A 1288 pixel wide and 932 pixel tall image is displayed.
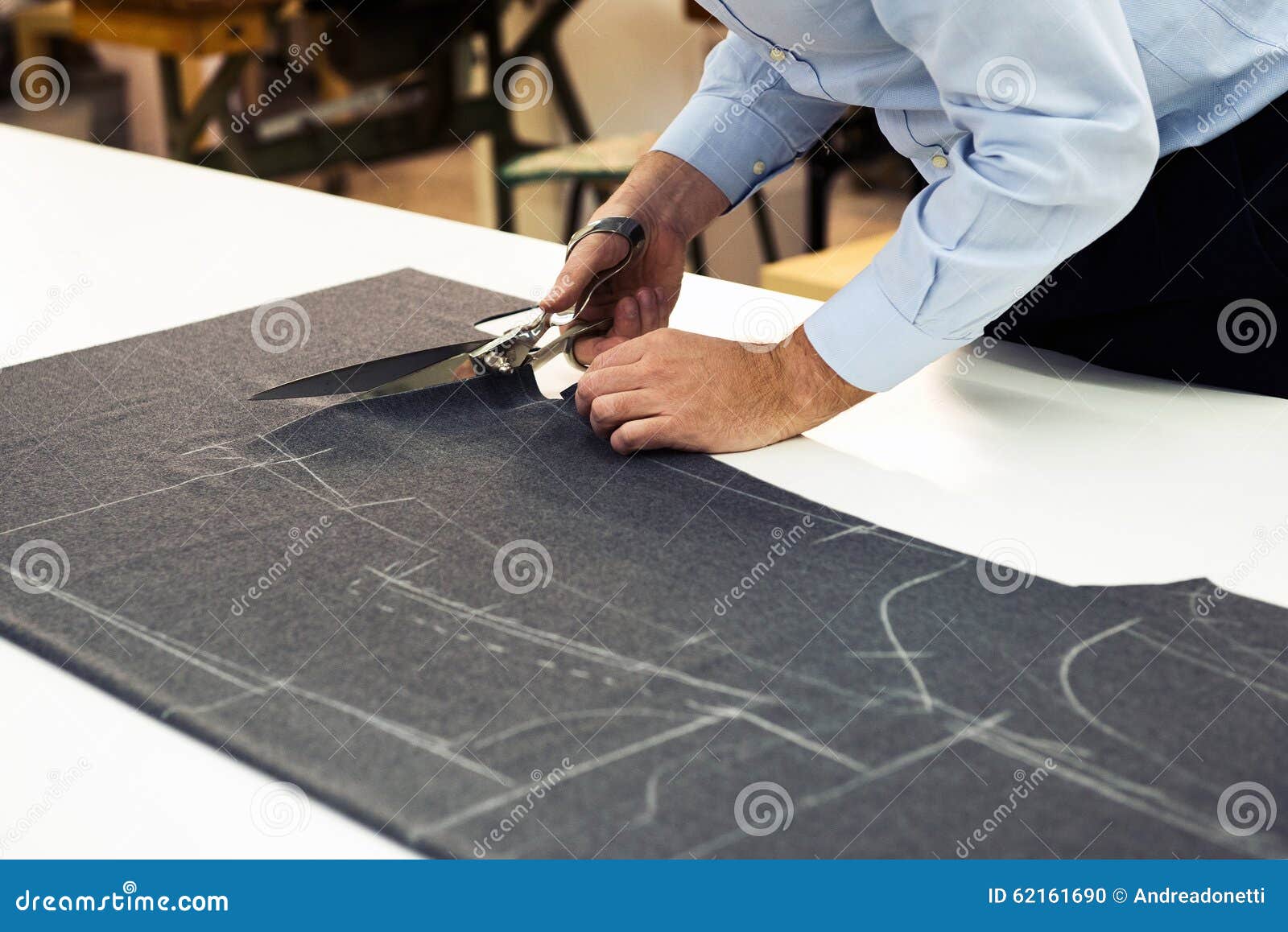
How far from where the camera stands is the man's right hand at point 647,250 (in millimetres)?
1058

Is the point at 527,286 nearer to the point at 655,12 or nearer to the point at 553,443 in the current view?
the point at 553,443

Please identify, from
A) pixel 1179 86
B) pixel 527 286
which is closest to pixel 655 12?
pixel 527 286

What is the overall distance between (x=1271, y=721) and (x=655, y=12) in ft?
11.4

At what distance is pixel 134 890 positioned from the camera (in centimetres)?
52

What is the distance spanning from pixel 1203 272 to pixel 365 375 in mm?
628
